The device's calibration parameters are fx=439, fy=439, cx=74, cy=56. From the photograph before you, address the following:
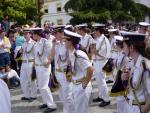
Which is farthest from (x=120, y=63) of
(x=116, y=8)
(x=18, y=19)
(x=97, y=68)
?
(x=116, y=8)

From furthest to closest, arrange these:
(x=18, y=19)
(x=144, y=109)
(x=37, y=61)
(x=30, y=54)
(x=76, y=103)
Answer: (x=18, y=19), (x=30, y=54), (x=37, y=61), (x=76, y=103), (x=144, y=109)

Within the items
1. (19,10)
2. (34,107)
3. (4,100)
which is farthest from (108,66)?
(19,10)

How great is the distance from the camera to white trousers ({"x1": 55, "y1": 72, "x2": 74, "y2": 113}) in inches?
348

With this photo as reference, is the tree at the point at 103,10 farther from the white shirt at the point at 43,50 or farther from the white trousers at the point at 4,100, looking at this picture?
the white trousers at the point at 4,100

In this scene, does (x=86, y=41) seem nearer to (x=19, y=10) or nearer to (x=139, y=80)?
(x=139, y=80)

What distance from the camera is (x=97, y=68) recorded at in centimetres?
1071

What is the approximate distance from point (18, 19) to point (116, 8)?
16577 millimetres

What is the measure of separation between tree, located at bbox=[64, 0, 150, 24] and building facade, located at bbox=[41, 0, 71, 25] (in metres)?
22.9

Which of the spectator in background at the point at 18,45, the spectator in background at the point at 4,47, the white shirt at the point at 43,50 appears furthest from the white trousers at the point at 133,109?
the spectator in background at the point at 4,47

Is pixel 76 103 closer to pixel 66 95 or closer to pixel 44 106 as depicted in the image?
pixel 66 95

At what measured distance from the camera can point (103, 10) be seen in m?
52.0

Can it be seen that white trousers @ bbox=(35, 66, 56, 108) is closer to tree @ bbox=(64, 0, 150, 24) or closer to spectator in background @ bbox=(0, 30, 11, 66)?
spectator in background @ bbox=(0, 30, 11, 66)

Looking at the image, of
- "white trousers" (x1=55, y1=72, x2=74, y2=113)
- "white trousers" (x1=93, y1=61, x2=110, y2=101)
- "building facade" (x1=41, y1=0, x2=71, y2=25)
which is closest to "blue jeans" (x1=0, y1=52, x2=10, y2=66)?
"white trousers" (x1=93, y1=61, x2=110, y2=101)

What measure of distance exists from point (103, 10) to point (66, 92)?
43586 mm
